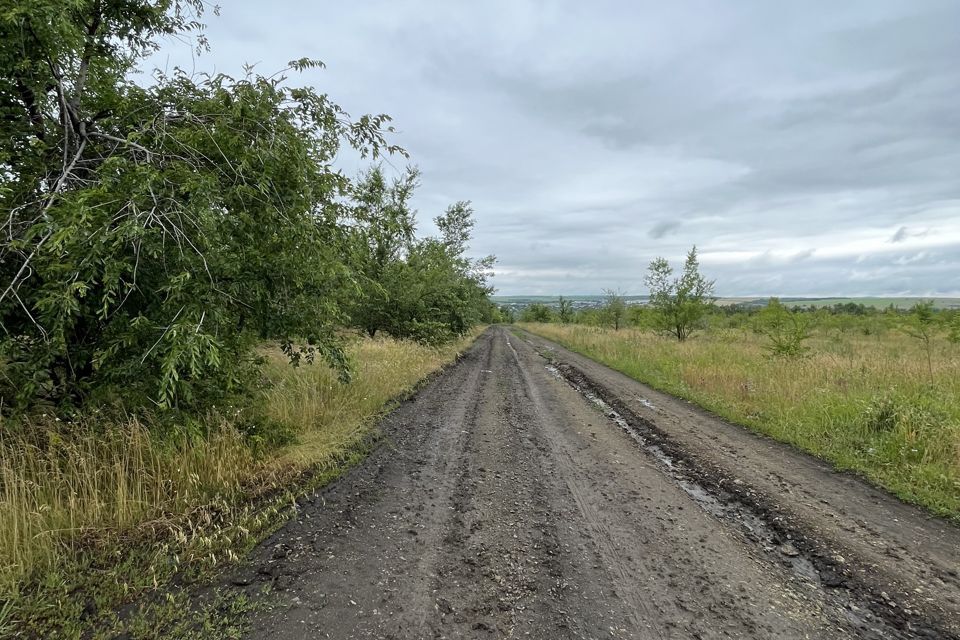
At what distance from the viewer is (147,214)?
306 cm

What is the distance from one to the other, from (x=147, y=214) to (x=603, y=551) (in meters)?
4.31

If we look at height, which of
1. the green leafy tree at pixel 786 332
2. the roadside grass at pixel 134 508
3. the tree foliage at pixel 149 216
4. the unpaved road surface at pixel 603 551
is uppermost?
the tree foliage at pixel 149 216

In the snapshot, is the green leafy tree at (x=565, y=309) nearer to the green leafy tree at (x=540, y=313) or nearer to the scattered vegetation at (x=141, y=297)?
the green leafy tree at (x=540, y=313)

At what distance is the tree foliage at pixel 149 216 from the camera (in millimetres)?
2957

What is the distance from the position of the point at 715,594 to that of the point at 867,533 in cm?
199

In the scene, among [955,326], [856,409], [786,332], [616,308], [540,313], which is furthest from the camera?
[540,313]

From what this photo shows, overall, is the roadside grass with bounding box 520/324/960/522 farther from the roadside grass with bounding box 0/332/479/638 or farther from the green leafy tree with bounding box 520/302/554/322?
the green leafy tree with bounding box 520/302/554/322

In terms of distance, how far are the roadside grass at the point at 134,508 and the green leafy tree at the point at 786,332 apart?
13528mm

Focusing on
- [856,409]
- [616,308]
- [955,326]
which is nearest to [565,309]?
[616,308]

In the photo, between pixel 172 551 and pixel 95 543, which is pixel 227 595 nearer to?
pixel 172 551

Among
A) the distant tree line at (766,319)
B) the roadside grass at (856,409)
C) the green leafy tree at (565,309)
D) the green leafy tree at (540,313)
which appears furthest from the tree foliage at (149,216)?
the green leafy tree at (540,313)

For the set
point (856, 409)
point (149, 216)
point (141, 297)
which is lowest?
point (856, 409)

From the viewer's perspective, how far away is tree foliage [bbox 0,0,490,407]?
2.96m

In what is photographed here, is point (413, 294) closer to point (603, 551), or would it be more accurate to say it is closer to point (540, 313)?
point (603, 551)
